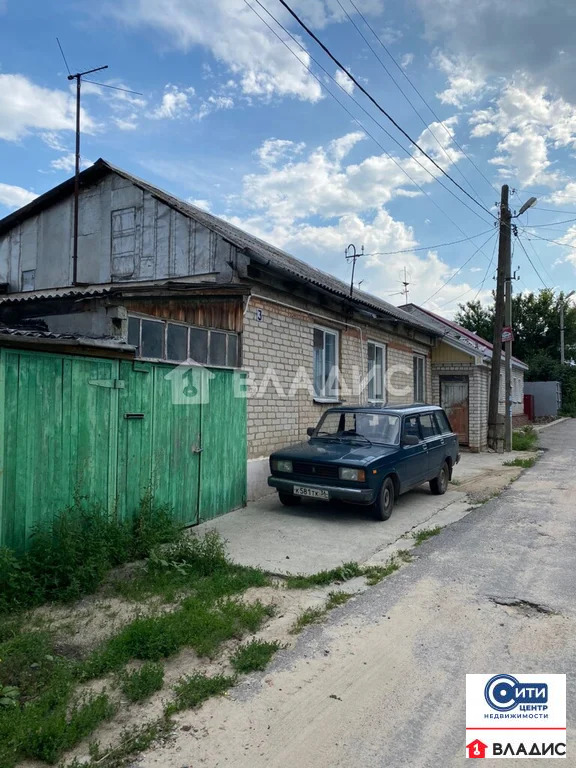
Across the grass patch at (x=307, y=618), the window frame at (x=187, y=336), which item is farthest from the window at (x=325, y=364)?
the grass patch at (x=307, y=618)

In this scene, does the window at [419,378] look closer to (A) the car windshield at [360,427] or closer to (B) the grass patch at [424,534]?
(A) the car windshield at [360,427]

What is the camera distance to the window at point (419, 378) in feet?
53.8

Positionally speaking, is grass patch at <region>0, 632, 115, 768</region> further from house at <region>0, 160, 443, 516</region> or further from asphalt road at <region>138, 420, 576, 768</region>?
house at <region>0, 160, 443, 516</region>

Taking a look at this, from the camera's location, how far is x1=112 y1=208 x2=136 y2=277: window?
1011 centimetres

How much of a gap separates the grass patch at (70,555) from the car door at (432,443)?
194 inches

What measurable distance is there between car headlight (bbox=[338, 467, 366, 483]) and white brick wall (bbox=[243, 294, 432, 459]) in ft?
6.04

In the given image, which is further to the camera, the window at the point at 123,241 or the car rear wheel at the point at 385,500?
the window at the point at 123,241

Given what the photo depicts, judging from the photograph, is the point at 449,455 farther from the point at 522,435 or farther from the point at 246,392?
the point at 522,435

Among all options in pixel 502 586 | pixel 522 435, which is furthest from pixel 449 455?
pixel 522 435

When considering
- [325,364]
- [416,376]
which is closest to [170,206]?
[325,364]

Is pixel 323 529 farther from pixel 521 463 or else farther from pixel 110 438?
pixel 521 463

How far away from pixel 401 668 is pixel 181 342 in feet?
17.2

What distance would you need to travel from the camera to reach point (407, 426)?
27.1 ft

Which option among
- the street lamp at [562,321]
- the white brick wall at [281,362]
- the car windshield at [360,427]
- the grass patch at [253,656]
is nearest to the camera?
the grass patch at [253,656]
